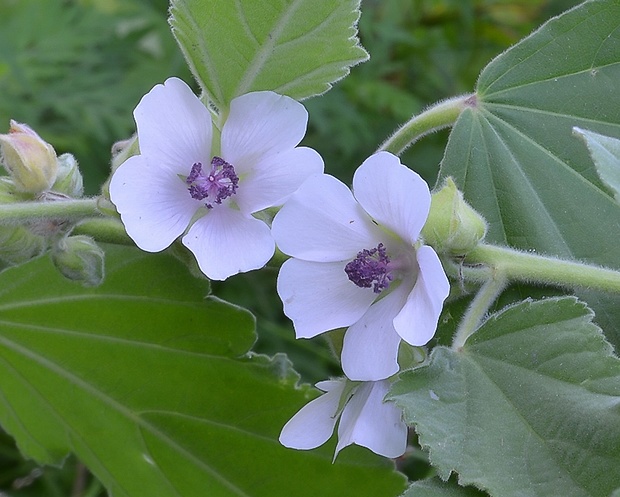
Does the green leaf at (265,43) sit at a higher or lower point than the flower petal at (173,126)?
higher

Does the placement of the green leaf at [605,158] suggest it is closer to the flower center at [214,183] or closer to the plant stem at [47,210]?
the flower center at [214,183]

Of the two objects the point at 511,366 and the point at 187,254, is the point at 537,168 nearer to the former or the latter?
the point at 511,366

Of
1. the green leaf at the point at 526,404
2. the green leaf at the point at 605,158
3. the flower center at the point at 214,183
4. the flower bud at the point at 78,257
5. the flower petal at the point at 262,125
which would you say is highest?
the green leaf at the point at 605,158

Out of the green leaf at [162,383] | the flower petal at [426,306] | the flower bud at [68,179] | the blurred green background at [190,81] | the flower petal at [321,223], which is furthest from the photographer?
the blurred green background at [190,81]

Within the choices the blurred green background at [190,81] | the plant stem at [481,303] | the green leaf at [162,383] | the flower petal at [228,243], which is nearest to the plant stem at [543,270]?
the plant stem at [481,303]

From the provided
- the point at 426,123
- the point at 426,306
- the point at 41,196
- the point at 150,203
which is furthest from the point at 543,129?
the point at 41,196

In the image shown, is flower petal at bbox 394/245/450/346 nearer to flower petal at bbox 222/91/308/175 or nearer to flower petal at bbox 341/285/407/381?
flower petal at bbox 341/285/407/381

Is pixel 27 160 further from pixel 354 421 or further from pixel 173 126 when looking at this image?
pixel 354 421
